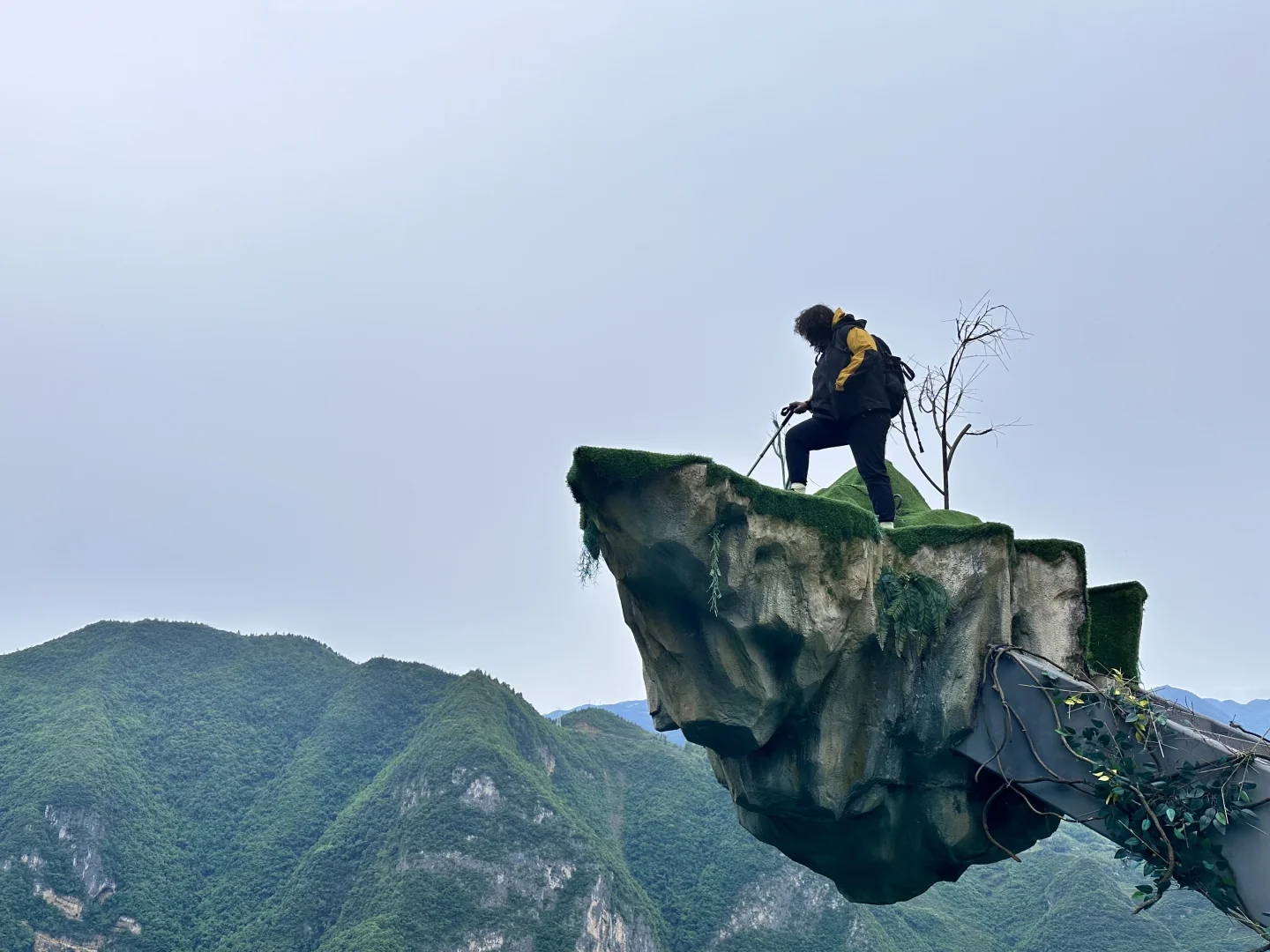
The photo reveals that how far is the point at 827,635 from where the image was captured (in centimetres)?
809

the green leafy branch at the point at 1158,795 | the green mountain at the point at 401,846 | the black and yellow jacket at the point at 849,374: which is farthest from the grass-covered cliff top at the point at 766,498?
the green mountain at the point at 401,846

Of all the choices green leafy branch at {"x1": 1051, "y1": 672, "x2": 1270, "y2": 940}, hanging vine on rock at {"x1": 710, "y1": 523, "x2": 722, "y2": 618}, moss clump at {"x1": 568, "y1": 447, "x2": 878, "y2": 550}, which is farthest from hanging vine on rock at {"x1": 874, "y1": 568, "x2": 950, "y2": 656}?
hanging vine on rock at {"x1": 710, "y1": 523, "x2": 722, "y2": 618}

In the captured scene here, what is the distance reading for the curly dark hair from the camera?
9117mm

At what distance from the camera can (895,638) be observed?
841 centimetres

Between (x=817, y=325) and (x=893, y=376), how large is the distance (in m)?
0.78

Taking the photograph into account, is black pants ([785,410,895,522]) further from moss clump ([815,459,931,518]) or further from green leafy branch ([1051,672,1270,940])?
green leafy branch ([1051,672,1270,940])

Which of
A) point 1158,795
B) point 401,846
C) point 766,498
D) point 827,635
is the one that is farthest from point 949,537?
point 401,846

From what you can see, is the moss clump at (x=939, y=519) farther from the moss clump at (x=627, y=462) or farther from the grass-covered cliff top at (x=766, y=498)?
the moss clump at (x=627, y=462)

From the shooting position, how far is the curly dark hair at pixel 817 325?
912cm

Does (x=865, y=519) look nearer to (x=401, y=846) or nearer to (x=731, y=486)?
(x=731, y=486)

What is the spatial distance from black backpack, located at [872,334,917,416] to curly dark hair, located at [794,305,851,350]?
0.42 meters

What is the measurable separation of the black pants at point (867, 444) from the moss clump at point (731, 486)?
2.10 ft

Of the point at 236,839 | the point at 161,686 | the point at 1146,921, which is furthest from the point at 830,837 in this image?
the point at 161,686

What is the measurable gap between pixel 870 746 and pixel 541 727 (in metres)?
88.0
